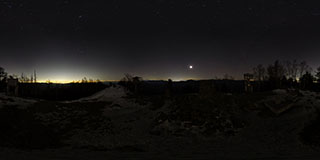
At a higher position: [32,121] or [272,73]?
[272,73]

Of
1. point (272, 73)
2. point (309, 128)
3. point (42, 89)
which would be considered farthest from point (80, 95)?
point (272, 73)

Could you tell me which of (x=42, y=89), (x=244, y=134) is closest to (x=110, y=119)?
(x=244, y=134)

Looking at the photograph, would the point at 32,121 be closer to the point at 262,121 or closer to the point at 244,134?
the point at 244,134

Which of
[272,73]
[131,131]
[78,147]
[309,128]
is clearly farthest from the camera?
[272,73]

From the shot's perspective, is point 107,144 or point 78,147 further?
point 107,144

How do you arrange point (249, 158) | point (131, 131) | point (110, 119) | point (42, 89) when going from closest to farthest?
1. point (249, 158)
2. point (131, 131)
3. point (110, 119)
4. point (42, 89)

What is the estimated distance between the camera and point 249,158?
6992mm

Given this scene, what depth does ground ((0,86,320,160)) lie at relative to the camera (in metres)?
8.67

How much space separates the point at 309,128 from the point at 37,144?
14354 millimetres

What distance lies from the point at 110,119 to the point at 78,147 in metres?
6.02

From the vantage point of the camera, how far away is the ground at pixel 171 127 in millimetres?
8672

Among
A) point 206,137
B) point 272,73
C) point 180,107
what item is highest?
Result: point 272,73

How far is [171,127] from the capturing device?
13312mm

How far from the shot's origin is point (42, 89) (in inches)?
1189
